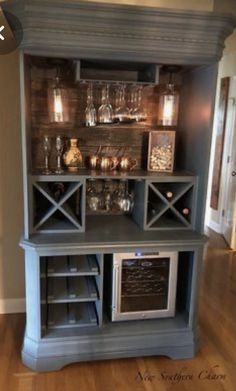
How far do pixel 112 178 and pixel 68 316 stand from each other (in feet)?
3.07

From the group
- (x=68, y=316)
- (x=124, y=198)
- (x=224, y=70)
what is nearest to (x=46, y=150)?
(x=124, y=198)

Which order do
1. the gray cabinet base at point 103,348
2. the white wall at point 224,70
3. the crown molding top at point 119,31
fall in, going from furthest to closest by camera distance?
the white wall at point 224,70 < the gray cabinet base at point 103,348 < the crown molding top at point 119,31

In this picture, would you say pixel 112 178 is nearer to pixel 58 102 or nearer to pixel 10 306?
pixel 58 102

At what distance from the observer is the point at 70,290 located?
218 centimetres

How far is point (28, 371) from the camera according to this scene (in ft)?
6.72

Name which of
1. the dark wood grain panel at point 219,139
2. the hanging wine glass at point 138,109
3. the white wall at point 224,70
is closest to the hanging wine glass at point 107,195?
the hanging wine glass at point 138,109

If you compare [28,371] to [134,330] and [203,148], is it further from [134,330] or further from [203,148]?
[203,148]

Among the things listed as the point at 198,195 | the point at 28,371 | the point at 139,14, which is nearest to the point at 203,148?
the point at 198,195

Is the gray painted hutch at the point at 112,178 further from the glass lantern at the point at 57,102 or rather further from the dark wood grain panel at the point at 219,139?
the dark wood grain panel at the point at 219,139

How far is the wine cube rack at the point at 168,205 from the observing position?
213 centimetres

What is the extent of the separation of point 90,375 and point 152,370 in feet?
1.22

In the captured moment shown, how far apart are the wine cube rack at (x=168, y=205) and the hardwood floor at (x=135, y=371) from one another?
841 mm

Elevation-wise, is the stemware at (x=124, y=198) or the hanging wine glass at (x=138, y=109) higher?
the hanging wine glass at (x=138, y=109)

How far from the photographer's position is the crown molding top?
1659 millimetres
